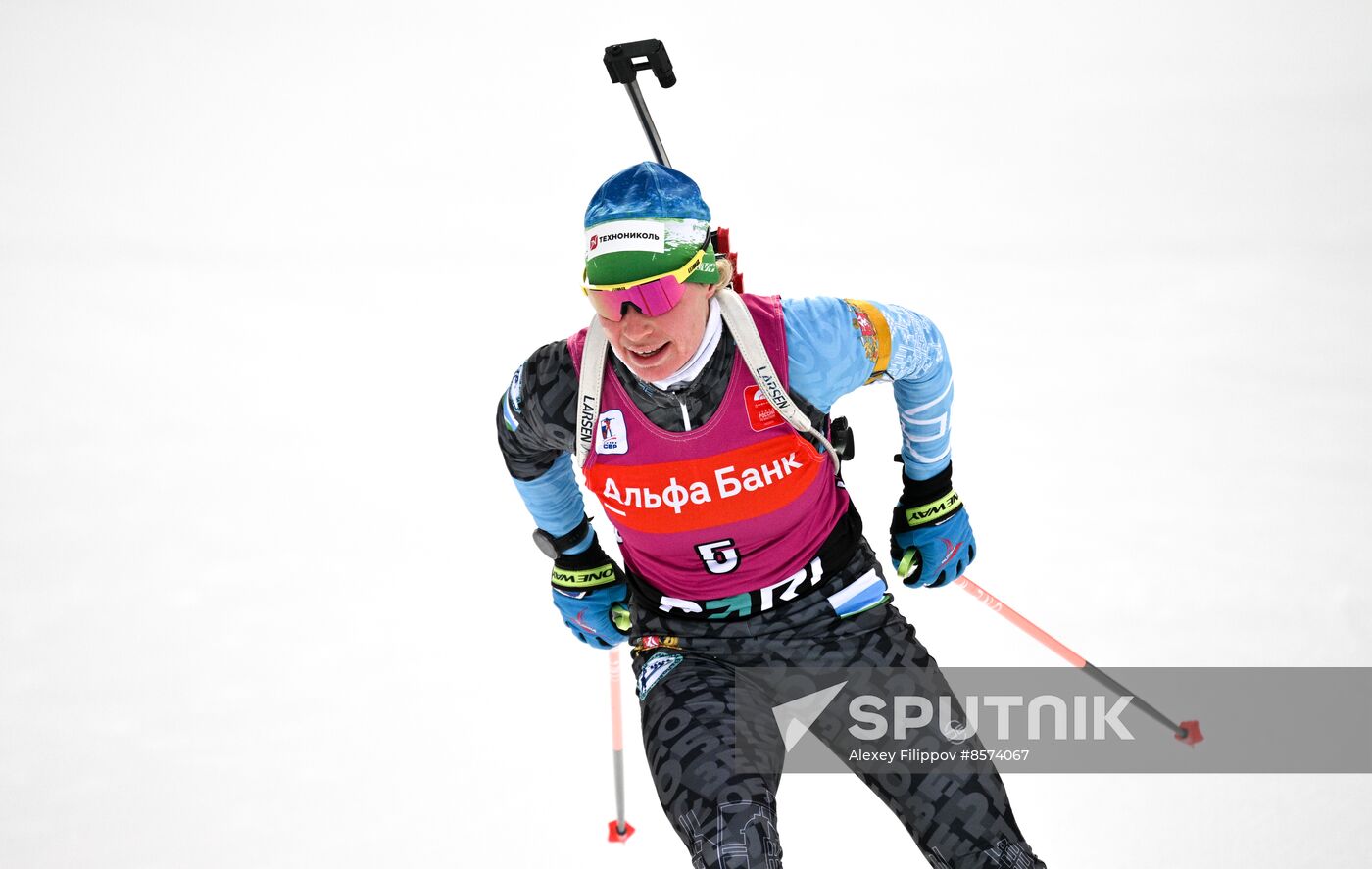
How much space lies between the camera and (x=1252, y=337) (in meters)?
7.00

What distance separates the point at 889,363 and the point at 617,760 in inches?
67.5

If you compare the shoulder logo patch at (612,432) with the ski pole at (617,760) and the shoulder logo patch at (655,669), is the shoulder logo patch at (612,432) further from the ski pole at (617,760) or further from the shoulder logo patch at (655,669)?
the ski pole at (617,760)

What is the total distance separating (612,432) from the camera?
3023 millimetres

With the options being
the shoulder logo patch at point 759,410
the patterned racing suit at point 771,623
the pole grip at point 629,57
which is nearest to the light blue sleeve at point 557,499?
the patterned racing suit at point 771,623

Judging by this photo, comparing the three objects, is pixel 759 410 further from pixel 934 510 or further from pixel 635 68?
pixel 635 68

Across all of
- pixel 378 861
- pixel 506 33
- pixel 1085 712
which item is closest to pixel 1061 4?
pixel 506 33

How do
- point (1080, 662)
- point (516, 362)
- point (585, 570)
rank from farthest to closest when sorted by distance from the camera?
point (516, 362), point (1080, 662), point (585, 570)

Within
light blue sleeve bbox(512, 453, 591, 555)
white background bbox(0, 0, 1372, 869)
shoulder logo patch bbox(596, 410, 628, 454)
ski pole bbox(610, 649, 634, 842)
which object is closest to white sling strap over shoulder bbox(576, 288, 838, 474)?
shoulder logo patch bbox(596, 410, 628, 454)

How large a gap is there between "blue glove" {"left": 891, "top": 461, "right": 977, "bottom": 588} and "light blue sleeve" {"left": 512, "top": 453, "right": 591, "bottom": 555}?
2.85 ft

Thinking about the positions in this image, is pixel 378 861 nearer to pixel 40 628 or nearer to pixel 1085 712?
pixel 40 628

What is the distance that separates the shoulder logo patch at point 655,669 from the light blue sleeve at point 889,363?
73cm

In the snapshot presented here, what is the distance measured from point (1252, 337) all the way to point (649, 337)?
5.23m

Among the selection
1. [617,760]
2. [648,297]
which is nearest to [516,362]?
[617,760]

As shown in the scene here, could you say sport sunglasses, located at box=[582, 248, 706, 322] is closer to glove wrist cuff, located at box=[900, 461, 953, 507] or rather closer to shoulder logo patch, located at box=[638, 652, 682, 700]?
shoulder logo patch, located at box=[638, 652, 682, 700]
